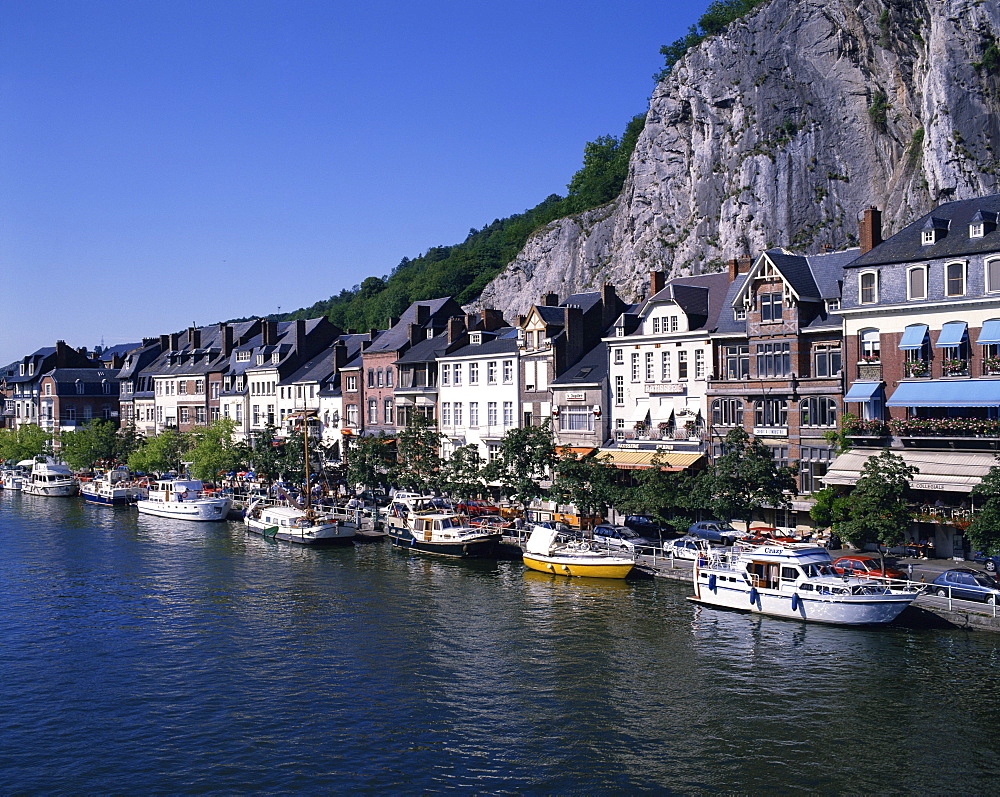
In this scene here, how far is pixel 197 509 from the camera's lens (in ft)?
283

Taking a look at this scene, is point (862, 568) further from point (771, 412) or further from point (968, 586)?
point (771, 412)

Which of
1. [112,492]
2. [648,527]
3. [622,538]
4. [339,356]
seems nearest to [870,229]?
[648,527]

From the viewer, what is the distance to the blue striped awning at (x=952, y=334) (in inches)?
2060

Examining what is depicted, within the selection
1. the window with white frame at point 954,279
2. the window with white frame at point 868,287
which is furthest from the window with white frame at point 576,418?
the window with white frame at point 954,279

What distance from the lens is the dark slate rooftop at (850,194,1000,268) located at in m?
52.8

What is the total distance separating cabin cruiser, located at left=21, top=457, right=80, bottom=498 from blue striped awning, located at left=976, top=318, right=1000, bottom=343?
3780 inches

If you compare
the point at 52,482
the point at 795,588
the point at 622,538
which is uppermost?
the point at 52,482

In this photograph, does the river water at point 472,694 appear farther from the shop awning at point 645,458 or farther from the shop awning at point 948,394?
the shop awning at point 948,394

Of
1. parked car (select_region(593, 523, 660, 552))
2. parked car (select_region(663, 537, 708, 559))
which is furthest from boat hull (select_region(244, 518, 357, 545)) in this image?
parked car (select_region(663, 537, 708, 559))

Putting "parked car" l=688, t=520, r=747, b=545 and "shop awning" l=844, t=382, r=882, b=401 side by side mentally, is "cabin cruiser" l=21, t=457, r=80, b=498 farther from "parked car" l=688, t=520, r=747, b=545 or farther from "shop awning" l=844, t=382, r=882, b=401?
"shop awning" l=844, t=382, r=882, b=401

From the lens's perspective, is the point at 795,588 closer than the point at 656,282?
Yes

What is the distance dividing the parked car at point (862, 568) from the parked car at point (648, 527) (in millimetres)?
14712

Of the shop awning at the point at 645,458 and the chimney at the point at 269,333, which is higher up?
the chimney at the point at 269,333

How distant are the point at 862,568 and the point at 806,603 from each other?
13.3ft
